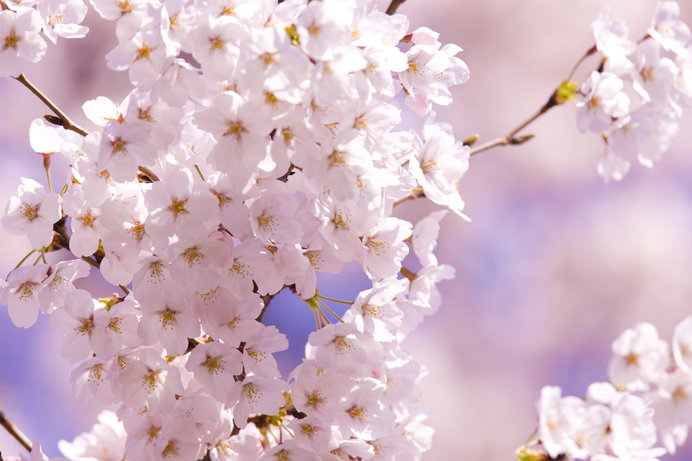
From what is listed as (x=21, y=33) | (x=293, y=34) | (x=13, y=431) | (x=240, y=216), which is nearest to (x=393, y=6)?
(x=293, y=34)

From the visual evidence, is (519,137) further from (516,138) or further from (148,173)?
(148,173)

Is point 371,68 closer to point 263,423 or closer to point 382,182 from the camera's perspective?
point 382,182

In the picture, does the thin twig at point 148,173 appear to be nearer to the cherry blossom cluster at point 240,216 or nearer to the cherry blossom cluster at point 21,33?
the cherry blossom cluster at point 240,216

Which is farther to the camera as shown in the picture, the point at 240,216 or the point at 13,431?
the point at 13,431

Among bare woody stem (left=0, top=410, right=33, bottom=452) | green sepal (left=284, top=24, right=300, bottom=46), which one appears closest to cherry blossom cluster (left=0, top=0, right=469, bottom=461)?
green sepal (left=284, top=24, right=300, bottom=46)

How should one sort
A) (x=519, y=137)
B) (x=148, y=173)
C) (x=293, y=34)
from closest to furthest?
(x=293, y=34), (x=148, y=173), (x=519, y=137)

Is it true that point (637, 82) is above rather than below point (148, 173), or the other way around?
above

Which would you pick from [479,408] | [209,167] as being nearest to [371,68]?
[209,167]
